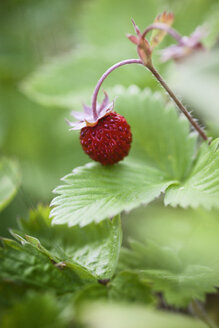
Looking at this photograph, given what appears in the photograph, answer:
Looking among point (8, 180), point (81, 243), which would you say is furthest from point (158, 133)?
point (8, 180)

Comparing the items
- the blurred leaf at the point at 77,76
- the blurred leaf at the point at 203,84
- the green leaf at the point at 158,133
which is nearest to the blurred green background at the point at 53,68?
the blurred leaf at the point at 77,76

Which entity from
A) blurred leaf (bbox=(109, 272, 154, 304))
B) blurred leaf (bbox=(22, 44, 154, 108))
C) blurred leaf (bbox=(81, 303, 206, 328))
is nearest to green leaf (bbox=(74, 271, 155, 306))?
blurred leaf (bbox=(109, 272, 154, 304))

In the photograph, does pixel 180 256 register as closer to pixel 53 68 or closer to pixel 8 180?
pixel 8 180

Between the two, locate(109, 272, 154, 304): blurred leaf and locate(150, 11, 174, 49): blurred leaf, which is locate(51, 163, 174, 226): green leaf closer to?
locate(109, 272, 154, 304): blurred leaf

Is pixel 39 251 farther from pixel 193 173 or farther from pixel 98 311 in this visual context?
pixel 193 173

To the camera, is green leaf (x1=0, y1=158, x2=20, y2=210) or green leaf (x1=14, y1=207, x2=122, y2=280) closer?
green leaf (x1=14, y1=207, x2=122, y2=280)

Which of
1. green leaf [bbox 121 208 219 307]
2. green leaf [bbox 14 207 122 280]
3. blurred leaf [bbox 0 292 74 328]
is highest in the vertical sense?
blurred leaf [bbox 0 292 74 328]
